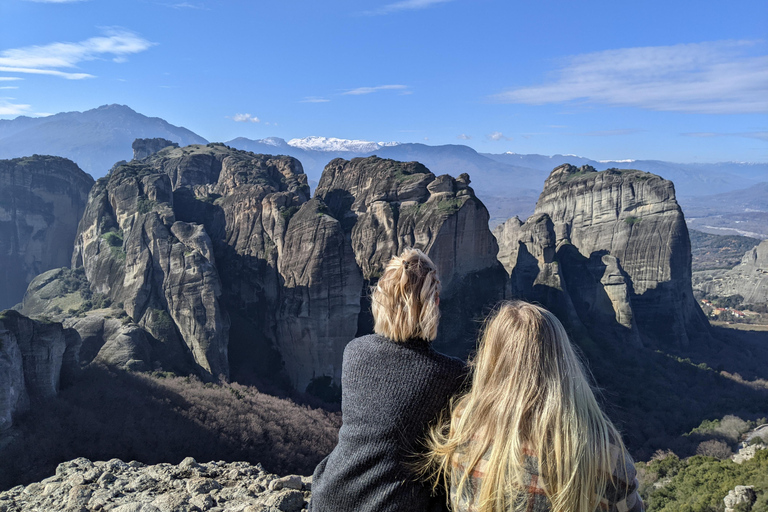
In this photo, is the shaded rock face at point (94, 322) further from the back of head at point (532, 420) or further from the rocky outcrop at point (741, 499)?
the back of head at point (532, 420)

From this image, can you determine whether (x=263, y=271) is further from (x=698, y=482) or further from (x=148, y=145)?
(x=148, y=145)

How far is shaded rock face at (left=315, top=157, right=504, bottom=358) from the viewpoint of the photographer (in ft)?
112

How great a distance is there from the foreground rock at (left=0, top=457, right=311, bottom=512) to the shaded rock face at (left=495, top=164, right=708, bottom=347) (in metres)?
35.0

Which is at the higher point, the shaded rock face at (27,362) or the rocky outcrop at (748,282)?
the shaded rock face at (27,362)

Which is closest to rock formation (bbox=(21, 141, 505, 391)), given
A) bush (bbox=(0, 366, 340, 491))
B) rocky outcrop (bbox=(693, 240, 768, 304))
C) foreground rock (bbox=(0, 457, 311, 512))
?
bush (bbox=(0, 366, 340, 491))

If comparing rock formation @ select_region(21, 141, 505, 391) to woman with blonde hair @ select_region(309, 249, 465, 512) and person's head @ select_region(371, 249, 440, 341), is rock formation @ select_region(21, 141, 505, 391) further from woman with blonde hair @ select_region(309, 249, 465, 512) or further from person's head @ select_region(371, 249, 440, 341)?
person's head @ select_region(371, 249, 440, 341)

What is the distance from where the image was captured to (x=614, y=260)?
46.3 metres

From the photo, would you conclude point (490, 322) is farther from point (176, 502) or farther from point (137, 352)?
point (137, 352)

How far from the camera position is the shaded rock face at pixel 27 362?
17089mm

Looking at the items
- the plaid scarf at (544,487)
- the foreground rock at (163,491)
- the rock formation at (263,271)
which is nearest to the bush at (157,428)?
the rock formation at (263,271)

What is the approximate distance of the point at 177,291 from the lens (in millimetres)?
30219

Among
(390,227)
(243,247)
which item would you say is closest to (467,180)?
(390,227)

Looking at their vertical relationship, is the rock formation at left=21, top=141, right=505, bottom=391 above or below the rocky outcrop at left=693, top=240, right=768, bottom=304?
above

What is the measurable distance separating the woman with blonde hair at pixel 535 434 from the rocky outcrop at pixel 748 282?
85431 millimetres
